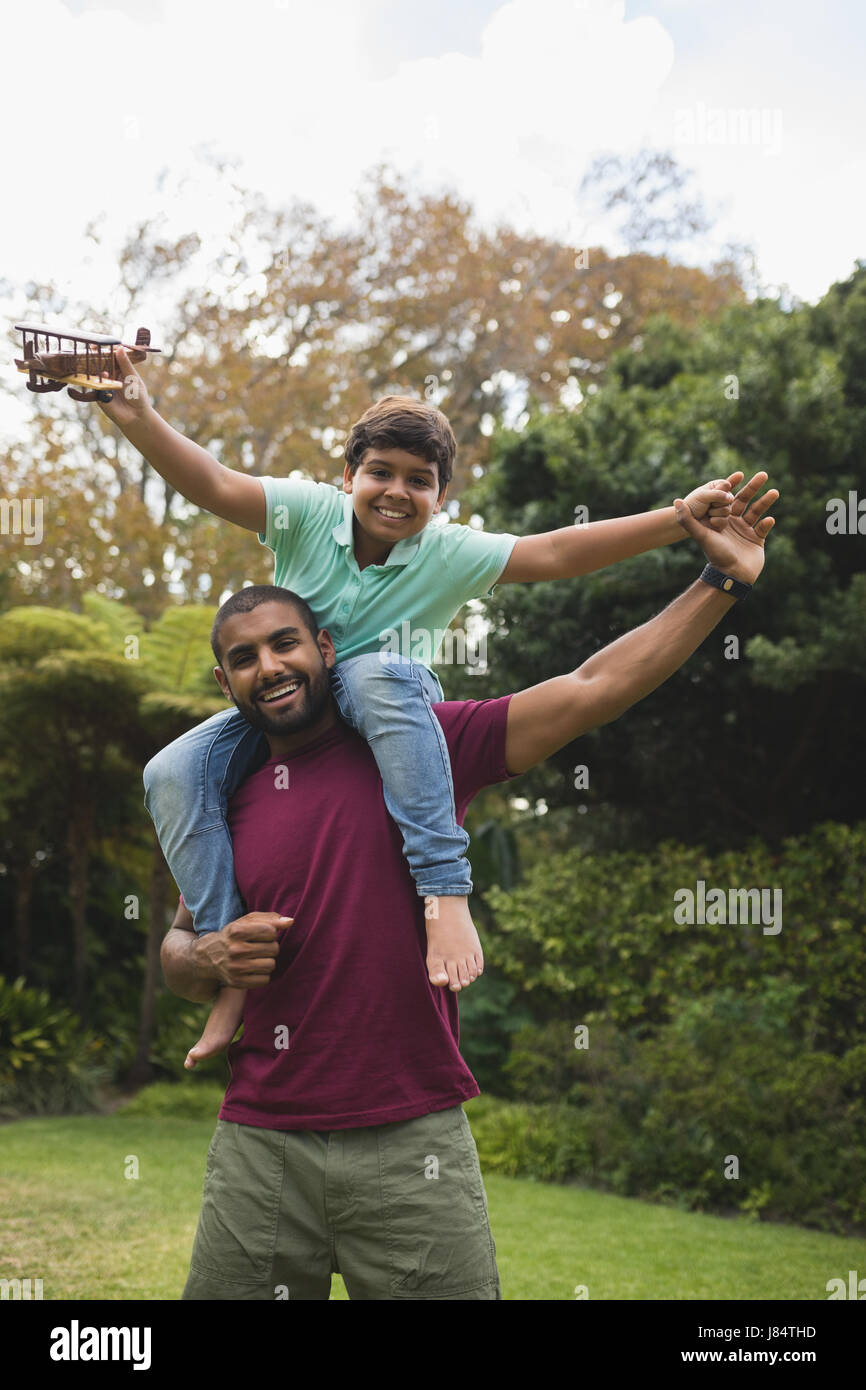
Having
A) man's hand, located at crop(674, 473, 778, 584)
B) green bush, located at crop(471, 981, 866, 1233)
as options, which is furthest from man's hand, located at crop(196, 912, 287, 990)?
green bush, located at crop(471, 981, 866, 1233)

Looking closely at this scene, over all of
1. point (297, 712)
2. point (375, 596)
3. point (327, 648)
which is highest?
point (375, 596)

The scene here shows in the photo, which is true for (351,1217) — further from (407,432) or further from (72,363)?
(72,363)

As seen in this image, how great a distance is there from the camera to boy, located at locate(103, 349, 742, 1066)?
238 centimetres

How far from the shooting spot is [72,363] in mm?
2428

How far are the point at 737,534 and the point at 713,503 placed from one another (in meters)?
0.08

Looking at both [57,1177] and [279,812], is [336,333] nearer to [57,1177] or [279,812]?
[57,1177]

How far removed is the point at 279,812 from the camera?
8.28 ft

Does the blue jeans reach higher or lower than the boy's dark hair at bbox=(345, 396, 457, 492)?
lower

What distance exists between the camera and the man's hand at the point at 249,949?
236cm

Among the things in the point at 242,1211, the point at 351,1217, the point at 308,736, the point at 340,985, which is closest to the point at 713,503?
the point at 308,736

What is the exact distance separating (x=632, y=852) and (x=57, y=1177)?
4847mm

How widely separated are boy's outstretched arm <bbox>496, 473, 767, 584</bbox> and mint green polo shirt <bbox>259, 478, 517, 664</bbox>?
0.16 feet

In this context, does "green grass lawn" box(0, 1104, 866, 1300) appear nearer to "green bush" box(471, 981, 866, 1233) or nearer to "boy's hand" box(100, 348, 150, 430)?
"green bush" box(471, 981, 866, 1233)

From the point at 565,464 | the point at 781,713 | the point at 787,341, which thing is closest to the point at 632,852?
the point at 781,713
